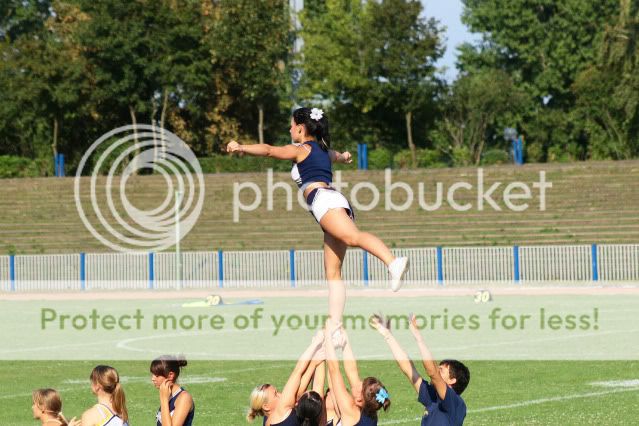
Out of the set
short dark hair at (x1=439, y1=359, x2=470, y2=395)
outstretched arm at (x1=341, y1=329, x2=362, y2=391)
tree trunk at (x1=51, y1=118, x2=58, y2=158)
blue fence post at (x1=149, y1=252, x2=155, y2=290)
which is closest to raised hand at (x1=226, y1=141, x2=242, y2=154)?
outstretched arm at (x1=341, y1=329, x2=362, y2=391)

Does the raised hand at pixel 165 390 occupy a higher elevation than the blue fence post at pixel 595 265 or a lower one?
lower

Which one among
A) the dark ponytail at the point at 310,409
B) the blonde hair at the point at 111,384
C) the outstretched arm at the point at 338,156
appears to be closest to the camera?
the dark ponytail at the point at 310,409

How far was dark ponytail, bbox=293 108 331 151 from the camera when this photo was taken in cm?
1009

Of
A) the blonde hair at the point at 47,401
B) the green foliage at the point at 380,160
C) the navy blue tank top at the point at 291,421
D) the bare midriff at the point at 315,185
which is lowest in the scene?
the navy blue tank top at the point at 291,421

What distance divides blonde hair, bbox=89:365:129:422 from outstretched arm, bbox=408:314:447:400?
2402 mm

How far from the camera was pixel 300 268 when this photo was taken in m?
40.3

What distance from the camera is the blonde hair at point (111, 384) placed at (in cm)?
922

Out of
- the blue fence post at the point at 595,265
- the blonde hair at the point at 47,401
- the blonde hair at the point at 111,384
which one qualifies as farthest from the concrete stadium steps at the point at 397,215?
the blonde hair at the point at 47,401

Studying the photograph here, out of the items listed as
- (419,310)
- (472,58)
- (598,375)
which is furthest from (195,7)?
(598,375)

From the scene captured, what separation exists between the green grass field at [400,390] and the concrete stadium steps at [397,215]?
24.8 m

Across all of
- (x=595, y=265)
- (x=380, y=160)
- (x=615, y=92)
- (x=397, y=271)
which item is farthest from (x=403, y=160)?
(x=397, y=271)

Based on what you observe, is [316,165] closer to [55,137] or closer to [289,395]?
[289,395]

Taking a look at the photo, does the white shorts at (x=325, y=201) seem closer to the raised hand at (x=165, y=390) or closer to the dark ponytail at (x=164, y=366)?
the dark ponytail at (x=164, y=366)

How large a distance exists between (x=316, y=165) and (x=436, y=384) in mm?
2373
